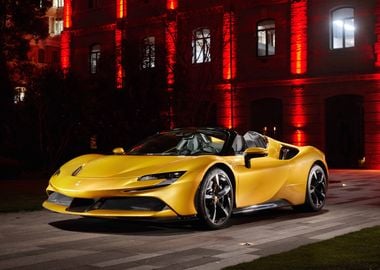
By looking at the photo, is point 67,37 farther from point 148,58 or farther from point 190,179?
point 190,179

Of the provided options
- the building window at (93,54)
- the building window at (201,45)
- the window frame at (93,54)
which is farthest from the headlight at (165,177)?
the building window at (93,54)

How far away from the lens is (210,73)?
27516 millimetres

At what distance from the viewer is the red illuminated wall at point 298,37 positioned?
30984 mm

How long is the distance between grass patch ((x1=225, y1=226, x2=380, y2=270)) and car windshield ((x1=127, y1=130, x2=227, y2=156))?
261 centimetres

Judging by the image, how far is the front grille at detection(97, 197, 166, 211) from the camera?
27.2 ft

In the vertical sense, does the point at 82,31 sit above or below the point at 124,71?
above

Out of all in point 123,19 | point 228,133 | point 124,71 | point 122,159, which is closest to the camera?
point 122,159

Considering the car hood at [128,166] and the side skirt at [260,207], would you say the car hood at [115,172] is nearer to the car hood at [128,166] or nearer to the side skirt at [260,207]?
the car hood at [128,166]

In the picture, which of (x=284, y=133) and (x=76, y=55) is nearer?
(x=284, y=133)

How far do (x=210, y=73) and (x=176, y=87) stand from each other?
4021 mm

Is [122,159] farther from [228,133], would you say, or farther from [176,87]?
[176,87]

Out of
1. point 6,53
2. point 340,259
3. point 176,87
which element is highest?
point 6,53

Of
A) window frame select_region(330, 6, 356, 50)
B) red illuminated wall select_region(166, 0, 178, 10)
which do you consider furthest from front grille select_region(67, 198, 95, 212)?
red illuminated wall select_region(166, 0, 178, 10)

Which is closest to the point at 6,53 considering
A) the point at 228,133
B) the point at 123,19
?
the point at 123,19
